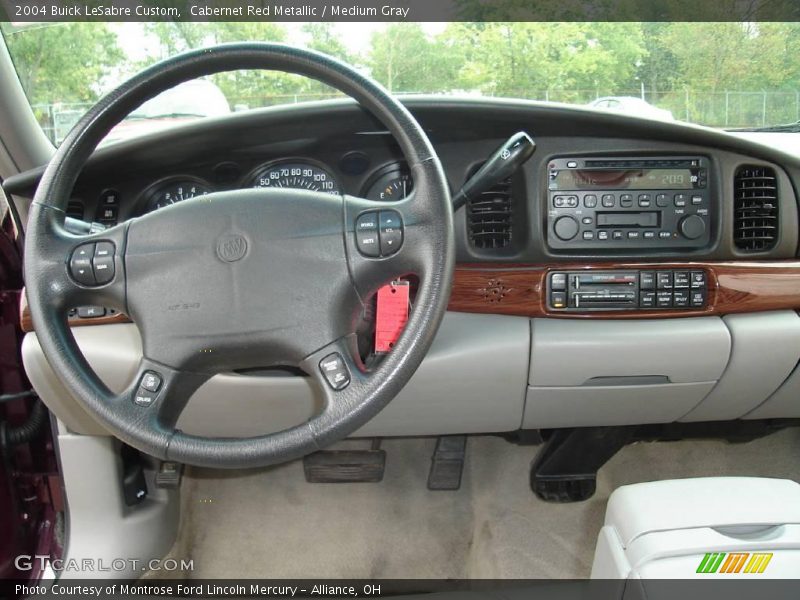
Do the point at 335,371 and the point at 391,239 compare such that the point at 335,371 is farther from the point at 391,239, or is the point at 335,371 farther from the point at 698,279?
the point at 698,279

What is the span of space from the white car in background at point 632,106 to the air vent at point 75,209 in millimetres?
1206

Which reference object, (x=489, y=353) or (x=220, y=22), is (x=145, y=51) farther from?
(x=489, y=353)

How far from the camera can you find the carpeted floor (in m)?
2.12

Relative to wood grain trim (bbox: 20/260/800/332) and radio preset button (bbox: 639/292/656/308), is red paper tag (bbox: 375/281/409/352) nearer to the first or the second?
wood grain trim (bbox: 20/260/800/332)

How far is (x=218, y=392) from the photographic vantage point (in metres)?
1.58

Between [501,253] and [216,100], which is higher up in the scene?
[216,100]

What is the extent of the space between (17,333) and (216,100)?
0.85 meters

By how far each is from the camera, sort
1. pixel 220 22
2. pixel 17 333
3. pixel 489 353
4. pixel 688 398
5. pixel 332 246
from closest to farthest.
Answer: pixel 332 246
pixel 220 22
pixel 489 353
pixel 688 398
pixel 17 333

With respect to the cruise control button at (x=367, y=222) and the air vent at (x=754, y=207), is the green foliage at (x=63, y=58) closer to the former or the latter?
the cruise control button at (x=367, y=222)

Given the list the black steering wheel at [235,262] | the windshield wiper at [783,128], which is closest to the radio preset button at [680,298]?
the windshield wiper at [783,128]

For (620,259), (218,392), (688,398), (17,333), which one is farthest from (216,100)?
(688,398)

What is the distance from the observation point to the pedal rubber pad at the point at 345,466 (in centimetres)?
224

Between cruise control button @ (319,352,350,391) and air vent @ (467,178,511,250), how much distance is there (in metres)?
0.67

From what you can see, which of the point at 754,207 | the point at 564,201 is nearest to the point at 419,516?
the point at 564,201
